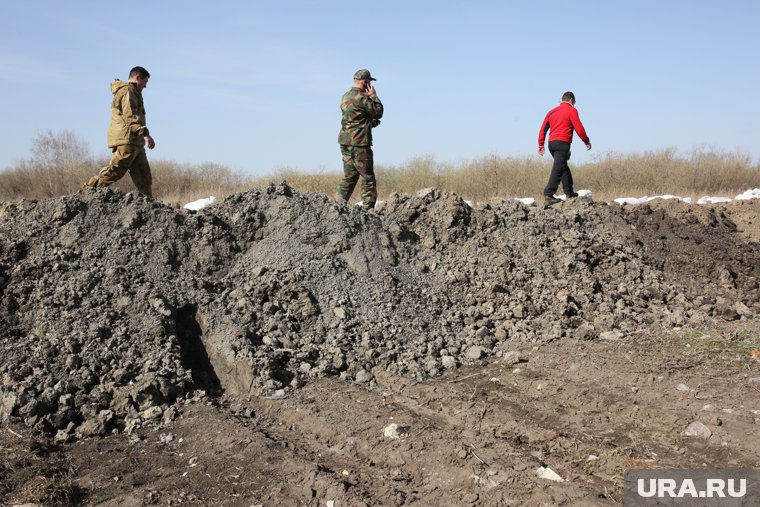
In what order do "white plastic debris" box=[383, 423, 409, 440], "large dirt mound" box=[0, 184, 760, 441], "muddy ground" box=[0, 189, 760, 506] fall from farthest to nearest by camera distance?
"large dirt mound" box=[0, 184, 760, 441]
"white plastic debris" box=[383, 423, 409, 440]
"muddy ground" box=[0, 189, 760, 506]

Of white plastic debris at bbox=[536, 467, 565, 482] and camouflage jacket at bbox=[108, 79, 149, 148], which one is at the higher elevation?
camouflage jacket at bbox=[108, 79, 149, 148]

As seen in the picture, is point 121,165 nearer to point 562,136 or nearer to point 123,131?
point 123,131

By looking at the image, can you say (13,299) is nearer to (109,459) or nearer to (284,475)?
(109,459)

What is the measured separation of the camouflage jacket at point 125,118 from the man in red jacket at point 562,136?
4.93 m

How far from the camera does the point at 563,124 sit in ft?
29.3

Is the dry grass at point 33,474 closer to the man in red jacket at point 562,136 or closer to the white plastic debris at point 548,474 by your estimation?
the white plastic debris at point 548,474

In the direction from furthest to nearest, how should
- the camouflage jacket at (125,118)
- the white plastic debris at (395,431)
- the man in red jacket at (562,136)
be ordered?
1. the man in red jacket at (562,136)
2. the camouflage jacket at (125,118)
3. the white plastic debris at (395,431)

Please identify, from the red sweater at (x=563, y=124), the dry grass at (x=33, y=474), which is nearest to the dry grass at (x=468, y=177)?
the red sweater at (x=563, y=124)

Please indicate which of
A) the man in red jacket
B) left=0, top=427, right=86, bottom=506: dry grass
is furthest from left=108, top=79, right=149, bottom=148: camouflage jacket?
the man in red jacket

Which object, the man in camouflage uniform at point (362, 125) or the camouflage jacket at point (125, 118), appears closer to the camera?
the camouflage jacket at point (125, 118)

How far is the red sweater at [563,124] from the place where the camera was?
350 inches

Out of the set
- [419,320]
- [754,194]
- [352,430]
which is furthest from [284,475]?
[754,194]

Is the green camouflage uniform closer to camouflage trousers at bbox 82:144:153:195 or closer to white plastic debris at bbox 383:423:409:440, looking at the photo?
camouflage trousers at bbox 82:144:153:195

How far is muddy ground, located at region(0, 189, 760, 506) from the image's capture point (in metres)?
3.68
